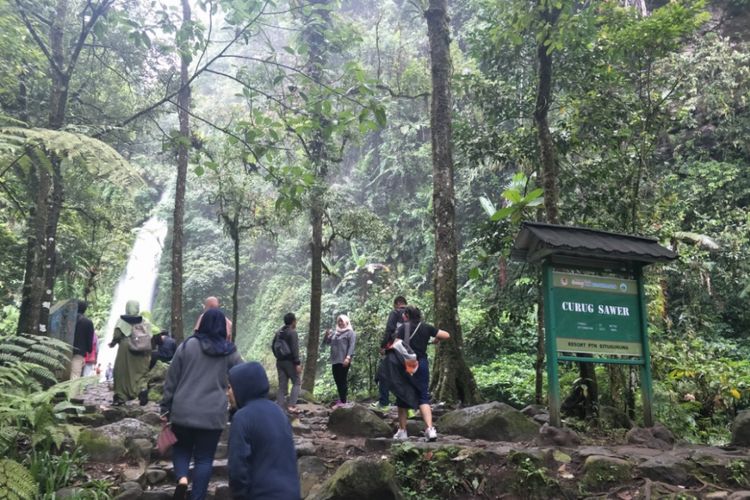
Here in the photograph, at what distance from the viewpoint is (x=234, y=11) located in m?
5.29

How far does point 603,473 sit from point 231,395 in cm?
340

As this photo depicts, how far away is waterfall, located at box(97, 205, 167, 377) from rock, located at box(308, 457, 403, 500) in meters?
29.6

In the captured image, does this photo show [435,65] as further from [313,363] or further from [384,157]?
[384,157]

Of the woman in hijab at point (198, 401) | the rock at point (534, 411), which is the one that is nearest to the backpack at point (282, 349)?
the rock at point (534, 411)

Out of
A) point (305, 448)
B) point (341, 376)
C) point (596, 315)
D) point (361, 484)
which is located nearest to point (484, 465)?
point (361, 484)

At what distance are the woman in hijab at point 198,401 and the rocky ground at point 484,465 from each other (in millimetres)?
645

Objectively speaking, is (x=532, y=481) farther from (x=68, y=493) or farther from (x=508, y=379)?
(x=508, y=379)

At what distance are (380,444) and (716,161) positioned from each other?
14600mm

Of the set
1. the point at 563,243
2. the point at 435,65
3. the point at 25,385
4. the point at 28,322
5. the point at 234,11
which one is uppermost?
the point at 435,65

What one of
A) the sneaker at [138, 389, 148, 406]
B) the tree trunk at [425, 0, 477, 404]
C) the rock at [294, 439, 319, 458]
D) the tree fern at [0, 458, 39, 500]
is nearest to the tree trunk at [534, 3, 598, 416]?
the tree trunk at [425, 0, 477, 404]

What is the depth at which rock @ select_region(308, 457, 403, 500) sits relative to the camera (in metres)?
4.44

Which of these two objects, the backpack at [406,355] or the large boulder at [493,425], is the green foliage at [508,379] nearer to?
the large boulder at [493,425]

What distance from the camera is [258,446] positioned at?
3.16 metres

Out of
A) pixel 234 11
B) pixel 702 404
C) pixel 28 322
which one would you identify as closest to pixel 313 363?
pixel 28 322
